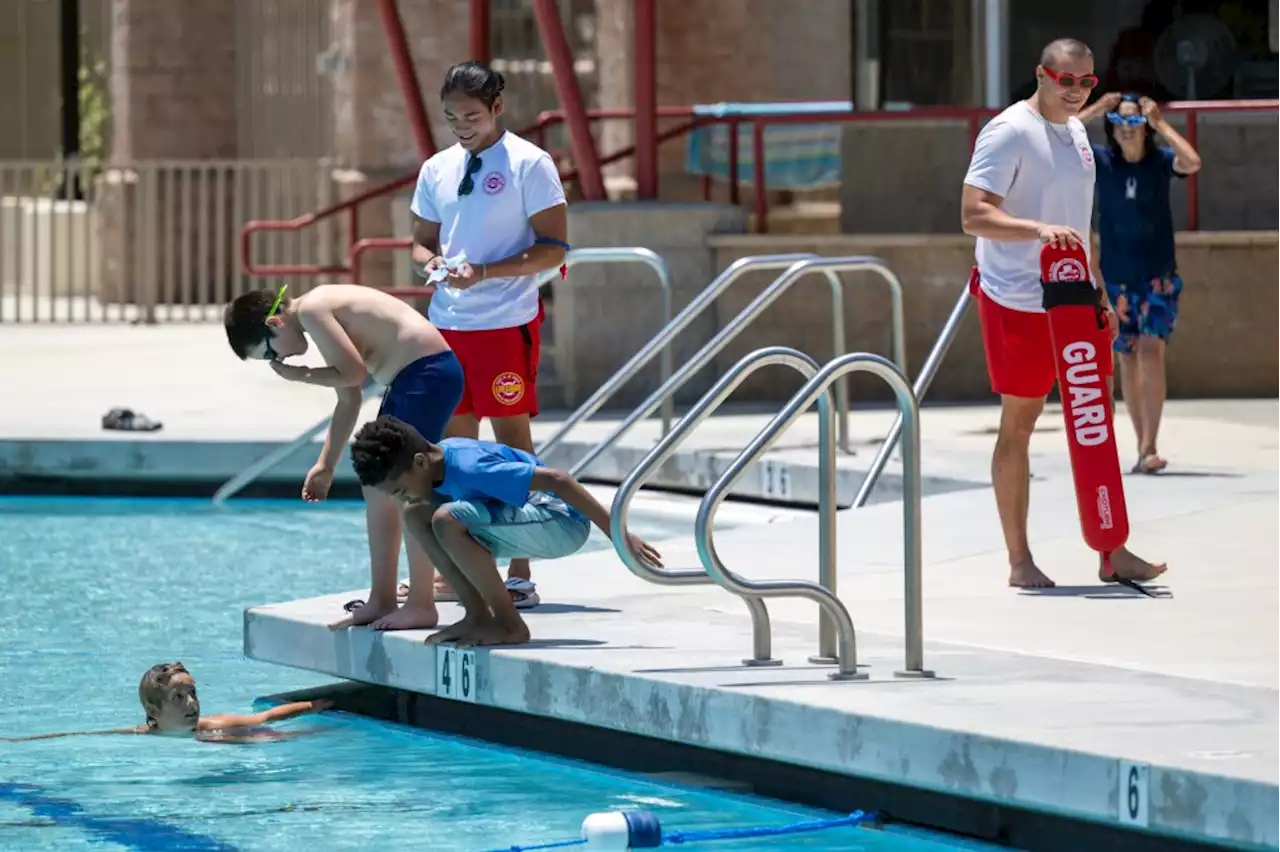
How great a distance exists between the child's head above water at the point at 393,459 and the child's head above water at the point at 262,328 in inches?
14.3

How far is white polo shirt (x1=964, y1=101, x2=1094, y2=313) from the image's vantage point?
7777 mm

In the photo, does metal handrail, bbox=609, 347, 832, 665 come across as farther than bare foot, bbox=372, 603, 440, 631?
No

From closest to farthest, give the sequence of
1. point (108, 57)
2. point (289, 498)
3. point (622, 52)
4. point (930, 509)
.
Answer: point (930, 509) → point (289, 498) → point (622, 52) → point (108, 57)

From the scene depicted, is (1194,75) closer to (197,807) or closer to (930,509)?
(930,509)

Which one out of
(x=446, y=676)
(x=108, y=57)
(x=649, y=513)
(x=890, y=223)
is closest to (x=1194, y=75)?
(x=890, y=223)

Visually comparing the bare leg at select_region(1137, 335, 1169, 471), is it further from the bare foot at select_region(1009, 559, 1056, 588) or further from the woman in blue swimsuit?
the bare foot at select_region(1009, 559, 1056, 588)

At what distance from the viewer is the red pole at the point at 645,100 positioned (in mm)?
14648

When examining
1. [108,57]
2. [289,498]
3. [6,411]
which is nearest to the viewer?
[289,498]

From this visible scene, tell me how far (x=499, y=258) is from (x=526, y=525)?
110cm

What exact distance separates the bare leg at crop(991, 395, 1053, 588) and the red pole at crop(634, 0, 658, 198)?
700cm

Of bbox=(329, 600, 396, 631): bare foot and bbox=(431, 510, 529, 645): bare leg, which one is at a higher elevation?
bbox=(431, 510, 529, 645): bare leg

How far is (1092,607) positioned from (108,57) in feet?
81.5

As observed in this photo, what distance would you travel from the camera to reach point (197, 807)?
21.5 feet

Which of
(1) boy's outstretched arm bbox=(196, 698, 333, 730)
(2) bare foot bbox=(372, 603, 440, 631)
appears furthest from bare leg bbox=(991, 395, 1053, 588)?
(1) boy's outstretched arm bbox=(196, 698, 333, 730)
